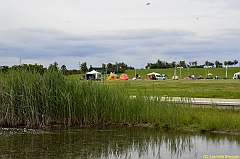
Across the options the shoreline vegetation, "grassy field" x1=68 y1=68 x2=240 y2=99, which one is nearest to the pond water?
the shoreline vegetation

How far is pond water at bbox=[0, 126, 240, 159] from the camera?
948 cm

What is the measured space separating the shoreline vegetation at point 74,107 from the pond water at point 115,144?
22.6 inches

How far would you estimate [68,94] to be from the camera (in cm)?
1306

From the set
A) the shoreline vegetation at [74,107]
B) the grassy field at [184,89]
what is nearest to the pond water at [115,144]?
the shoreline vegetation at [74,107]

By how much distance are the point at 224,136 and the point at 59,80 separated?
6.12 metres

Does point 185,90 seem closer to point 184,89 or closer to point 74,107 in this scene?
point 184,89

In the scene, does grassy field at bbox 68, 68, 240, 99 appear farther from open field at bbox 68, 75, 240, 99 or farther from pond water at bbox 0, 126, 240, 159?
pond water at bbox 0, 126, 240, 159

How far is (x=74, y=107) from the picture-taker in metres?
13.3

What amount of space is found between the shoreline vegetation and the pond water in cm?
58

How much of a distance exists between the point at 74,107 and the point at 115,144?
314 cm

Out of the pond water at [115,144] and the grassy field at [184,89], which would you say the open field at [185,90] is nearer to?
the grassy field at [184,89]

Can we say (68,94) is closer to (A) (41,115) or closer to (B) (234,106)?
(A) (41,115)

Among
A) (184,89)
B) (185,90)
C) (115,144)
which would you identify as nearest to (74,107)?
(115,144)

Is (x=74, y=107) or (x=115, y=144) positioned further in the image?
(x=74, y=107)
